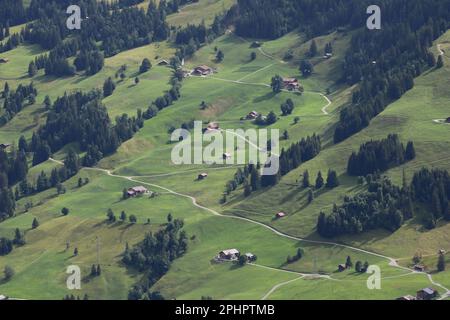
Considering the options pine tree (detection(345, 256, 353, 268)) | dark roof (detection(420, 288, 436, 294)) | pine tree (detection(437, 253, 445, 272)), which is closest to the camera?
dark roof (detection(420, 288, 436, 294))

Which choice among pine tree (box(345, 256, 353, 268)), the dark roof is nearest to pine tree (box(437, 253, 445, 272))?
pine tree (box(345, 256, 353, 268))

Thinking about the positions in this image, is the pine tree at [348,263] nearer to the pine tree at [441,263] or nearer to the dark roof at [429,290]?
the pine tree at [441,263]

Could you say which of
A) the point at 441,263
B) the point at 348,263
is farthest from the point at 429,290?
the point at 348,263

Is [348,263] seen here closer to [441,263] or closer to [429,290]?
[441,263]

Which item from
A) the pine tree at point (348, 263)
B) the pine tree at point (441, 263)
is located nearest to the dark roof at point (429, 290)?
the pine tree at point (441, 263)

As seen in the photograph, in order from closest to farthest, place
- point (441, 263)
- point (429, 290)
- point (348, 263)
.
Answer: point (429, 290) < point (441, 263) < point (348, 263)

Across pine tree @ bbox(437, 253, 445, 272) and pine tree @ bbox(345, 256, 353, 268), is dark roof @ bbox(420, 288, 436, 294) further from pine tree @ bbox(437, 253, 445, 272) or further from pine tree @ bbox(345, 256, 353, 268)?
pine tree @ bbox(345, 256, 353, 268)

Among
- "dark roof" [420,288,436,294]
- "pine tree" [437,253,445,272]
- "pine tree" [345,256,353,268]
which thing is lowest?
"pine tree" [345,256,353,268]

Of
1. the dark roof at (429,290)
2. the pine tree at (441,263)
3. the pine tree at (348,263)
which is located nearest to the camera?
the dark roof at (429,290)

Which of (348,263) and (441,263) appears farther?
(348,263)

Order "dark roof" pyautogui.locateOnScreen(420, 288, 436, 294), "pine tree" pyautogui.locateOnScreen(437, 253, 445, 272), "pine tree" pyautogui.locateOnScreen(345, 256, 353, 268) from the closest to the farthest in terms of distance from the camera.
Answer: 1. "dark roof" pyautogui.locateOnScreen(420, 288, 436, 294)
2. "pine tree" pyautogui.locateOnScreen(437, 253, 445, 272)
3. "pine tree" pyautogui.locateOnScreen(345, 256, 353, 268)

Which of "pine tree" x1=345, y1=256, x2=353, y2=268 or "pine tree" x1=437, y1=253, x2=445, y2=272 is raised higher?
"pine tree" x1=437, y1=253, x2=445, y2=272

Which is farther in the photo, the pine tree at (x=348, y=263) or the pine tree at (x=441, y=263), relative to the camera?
the pine tree at (x=348, y=263)
